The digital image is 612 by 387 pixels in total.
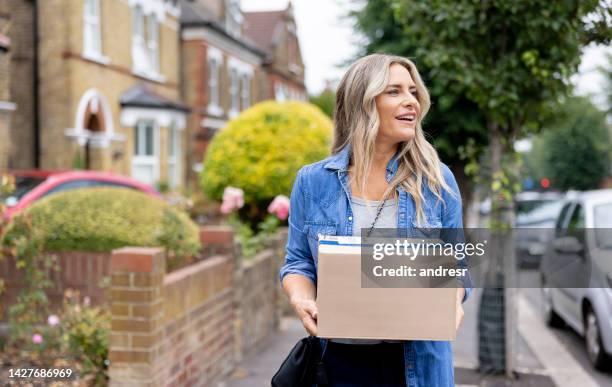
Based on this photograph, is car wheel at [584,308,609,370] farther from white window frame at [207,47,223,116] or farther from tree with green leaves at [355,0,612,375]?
white window frame at [207,47,223,116]

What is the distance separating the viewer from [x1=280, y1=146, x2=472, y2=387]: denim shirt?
2465 mm

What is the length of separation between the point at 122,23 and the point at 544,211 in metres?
11.9

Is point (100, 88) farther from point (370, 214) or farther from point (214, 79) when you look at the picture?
point (370, 214)

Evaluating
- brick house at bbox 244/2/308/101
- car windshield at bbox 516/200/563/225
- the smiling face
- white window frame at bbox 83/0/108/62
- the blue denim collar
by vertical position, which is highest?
brick house at bbox 244/2/308/101

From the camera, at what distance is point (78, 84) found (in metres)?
17.1

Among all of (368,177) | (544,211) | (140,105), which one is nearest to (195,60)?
(140,105)

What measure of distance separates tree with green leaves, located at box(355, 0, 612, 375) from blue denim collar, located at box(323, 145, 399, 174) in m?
3.68

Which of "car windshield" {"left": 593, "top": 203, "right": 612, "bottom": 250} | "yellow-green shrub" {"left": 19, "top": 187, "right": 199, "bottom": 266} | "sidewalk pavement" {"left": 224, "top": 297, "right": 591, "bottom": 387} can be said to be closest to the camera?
"yellow-green shrub" {"left": 19, "top": 187, "right": 199, "bottom": 266}

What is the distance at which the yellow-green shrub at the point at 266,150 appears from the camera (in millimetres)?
12281

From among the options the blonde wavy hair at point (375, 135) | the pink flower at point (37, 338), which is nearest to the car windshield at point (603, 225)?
the blonde wavy hair at point (375, 135)

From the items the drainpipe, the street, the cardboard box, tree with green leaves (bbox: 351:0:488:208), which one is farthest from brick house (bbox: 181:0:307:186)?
the cardboard box

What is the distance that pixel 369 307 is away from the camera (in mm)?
2262

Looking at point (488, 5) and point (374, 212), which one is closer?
point (374, 212)

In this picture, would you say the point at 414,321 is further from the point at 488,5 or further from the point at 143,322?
the point at 488,5
